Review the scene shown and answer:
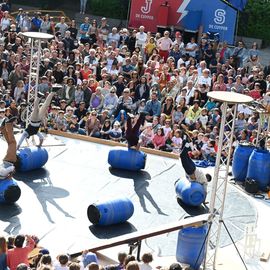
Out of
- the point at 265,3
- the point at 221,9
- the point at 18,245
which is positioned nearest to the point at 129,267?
the point at 18,245

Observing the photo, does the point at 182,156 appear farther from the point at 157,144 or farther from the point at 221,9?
the point at 221,9

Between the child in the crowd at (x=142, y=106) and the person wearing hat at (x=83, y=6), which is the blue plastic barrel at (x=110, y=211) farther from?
the person wearing hat at (x=83, y=6)

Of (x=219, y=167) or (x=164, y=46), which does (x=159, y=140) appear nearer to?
(x=164, y=46)

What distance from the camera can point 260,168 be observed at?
59.5ft

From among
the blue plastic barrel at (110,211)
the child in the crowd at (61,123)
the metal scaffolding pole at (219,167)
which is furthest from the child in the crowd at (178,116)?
the blue plastic barrel at (110,211)

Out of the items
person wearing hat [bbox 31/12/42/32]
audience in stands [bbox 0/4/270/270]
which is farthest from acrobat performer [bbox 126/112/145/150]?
person wearing hat [bbox 31/12/42/32]

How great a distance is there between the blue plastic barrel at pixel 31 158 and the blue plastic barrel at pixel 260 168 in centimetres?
444

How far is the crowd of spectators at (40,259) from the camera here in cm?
1211

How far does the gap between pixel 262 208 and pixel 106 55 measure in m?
8.34

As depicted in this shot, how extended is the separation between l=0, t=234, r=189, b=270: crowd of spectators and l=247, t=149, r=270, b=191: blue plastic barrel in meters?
5.51

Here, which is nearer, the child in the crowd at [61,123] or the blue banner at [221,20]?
the child in the crowd at [61,123]

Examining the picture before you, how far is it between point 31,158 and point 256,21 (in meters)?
14.6

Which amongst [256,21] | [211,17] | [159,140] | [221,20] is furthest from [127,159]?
[256,21]

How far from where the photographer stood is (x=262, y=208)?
1747 centimetres
